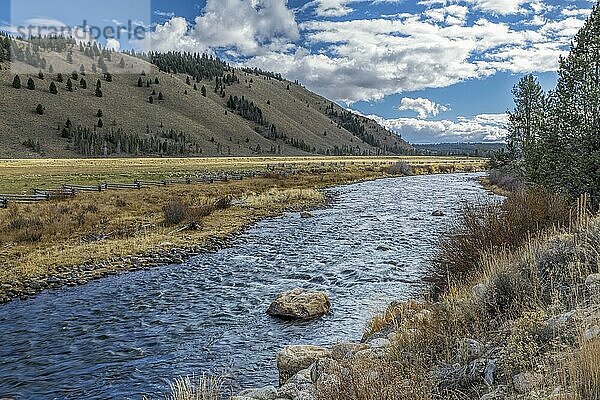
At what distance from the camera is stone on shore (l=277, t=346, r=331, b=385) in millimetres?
9320

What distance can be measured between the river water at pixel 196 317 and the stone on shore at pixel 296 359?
63 centimetres

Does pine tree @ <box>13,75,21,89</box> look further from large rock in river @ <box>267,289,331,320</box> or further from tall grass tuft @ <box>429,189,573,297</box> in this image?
tall grass tuft @ <box>429,189,573,297</box>

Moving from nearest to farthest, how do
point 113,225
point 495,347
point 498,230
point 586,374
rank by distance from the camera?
point 586,374, point 495,347, point 498,230, point 113,225

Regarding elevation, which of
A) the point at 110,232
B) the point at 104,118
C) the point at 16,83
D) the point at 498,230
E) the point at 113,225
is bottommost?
the point at 110,232

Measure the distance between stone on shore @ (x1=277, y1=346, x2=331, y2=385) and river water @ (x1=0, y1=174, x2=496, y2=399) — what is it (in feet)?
Result: 2.05

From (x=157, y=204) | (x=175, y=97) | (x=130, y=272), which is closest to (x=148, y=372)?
(x=130, y=272)

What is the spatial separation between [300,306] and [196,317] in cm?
321

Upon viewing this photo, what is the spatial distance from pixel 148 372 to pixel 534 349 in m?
8.27

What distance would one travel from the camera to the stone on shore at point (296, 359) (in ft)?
30.6

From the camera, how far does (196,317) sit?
1438 cm

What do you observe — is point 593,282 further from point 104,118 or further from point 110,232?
point 104,118

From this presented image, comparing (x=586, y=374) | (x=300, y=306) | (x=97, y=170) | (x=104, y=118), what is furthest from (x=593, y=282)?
(x=104, y=118)

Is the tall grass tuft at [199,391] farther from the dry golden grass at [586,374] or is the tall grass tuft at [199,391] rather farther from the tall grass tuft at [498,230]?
the tall grass tuft at [498,230]

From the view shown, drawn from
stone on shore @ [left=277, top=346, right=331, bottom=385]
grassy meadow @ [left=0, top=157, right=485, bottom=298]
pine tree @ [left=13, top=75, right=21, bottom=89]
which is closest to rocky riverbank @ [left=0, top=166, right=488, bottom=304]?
grassy meadow @ [left=0, top=157, right=485, bottom=298]
